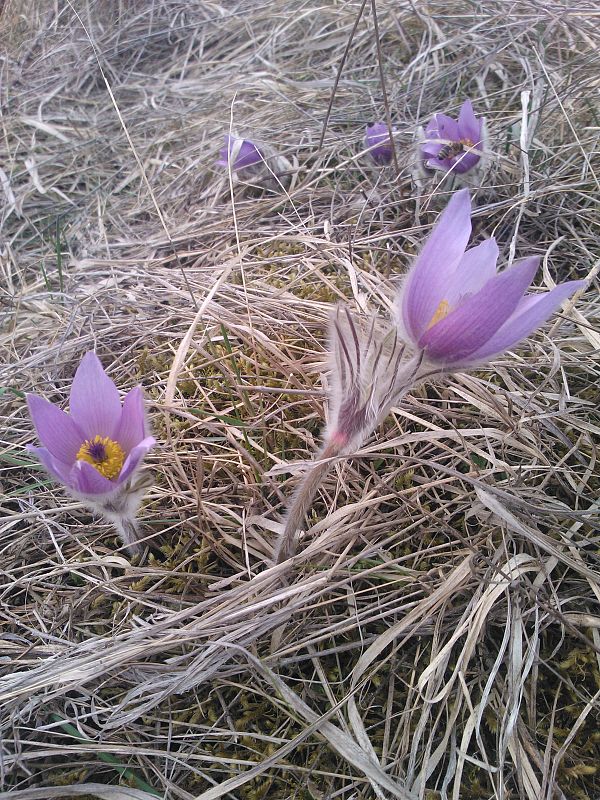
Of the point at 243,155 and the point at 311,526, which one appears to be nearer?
the point at 311,526

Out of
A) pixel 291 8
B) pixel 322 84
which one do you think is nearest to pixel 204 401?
pixel 322 84

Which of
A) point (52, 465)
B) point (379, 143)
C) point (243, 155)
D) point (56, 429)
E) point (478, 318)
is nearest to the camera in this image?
point (478, 318)

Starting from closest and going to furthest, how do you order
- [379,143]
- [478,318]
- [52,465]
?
[478,318]
[52,465]
[379,143]

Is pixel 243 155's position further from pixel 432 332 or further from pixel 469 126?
pixel 432 332

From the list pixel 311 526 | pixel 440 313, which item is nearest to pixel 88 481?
pixel 311 526

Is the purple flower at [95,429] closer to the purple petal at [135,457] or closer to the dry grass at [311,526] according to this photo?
the purple petal at [135,457]

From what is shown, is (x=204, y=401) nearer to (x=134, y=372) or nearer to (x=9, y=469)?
(x=134, y=372)
